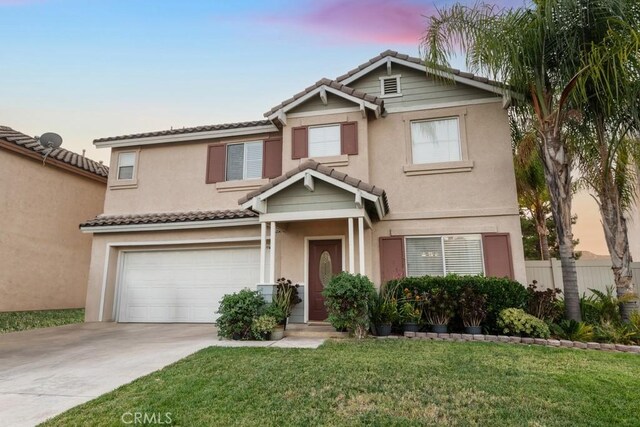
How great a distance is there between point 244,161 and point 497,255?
8854 mm

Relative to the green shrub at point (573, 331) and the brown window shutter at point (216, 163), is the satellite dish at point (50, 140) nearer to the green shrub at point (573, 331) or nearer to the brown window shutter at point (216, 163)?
the brown window shutter at point (216, 163)

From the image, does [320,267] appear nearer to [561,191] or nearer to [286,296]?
[286,296]

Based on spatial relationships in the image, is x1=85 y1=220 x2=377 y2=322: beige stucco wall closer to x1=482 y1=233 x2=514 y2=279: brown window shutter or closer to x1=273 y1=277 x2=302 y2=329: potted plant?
x1=273 y1=277 x2=302 y2=329: potted plant

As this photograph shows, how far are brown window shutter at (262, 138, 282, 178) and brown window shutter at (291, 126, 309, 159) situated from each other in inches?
31.3

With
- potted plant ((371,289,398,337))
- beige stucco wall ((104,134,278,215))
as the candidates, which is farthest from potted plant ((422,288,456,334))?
beige stucco wall ((104,134,278,215))

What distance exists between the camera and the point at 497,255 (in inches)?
408

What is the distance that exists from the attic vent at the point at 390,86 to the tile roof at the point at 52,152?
1360cm

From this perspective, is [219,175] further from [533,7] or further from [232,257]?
[533,7]

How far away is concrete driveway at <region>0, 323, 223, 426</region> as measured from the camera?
15.2 feet

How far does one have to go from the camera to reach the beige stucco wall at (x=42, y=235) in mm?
13672

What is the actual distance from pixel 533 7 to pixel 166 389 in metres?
11.4

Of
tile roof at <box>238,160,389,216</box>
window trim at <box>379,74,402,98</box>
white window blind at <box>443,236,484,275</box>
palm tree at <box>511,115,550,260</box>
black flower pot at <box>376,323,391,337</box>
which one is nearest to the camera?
black flower pot at <box>376,323,391,337</box>

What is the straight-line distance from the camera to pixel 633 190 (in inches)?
420

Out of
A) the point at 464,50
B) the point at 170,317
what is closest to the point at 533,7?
the point at 464,50
